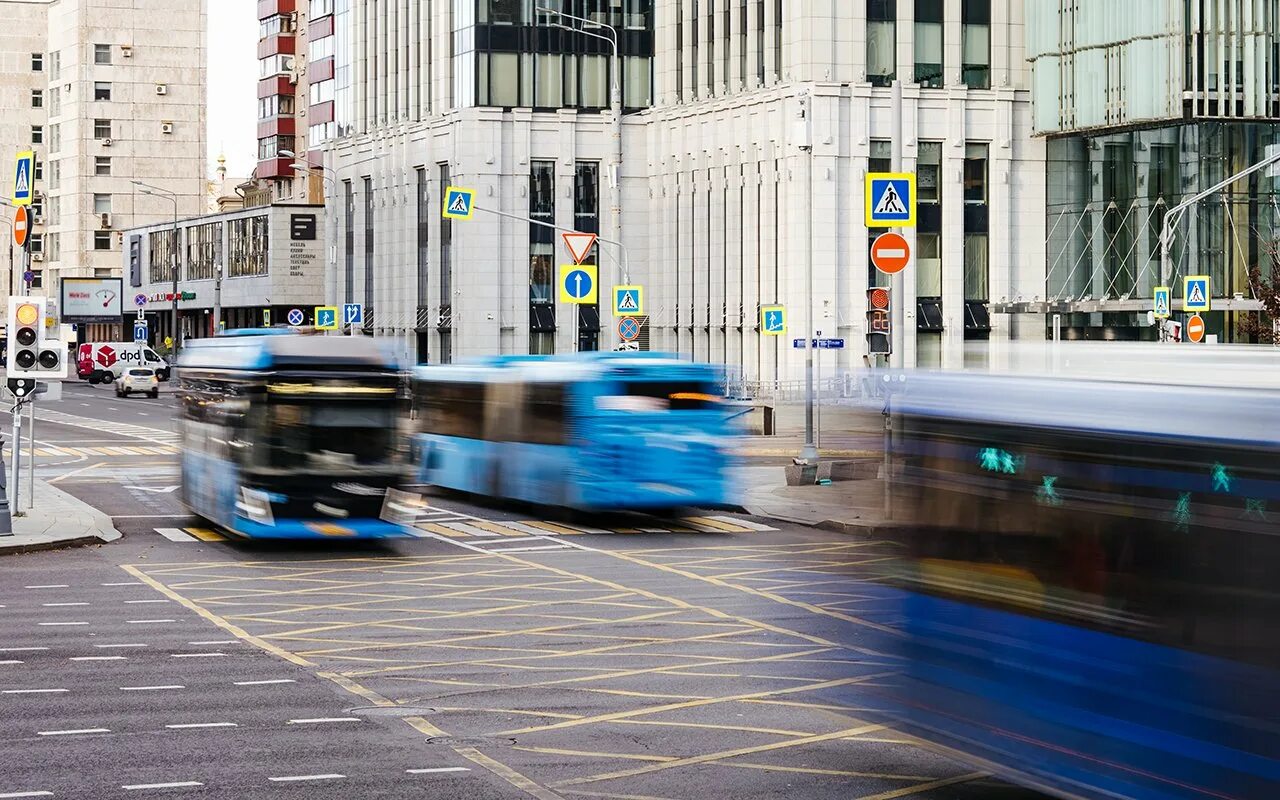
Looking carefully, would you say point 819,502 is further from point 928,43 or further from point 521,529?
point 928,43

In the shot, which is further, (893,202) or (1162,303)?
(1162,303)

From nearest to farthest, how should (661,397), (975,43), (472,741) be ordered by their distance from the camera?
1. (472,741)
2. (661,397)
3. (975,43)

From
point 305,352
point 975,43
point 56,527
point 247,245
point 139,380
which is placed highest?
point 975,43

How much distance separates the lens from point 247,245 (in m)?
112

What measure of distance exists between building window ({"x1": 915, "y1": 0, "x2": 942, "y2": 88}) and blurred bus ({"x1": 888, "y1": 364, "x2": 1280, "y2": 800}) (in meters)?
63.9

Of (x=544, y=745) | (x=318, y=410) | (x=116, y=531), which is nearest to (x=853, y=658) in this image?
(x=544, y=745)

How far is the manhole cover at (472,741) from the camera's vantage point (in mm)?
11375

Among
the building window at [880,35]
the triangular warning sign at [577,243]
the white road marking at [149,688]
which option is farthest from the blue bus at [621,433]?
the building window at [880,35]

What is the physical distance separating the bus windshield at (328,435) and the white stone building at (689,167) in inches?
1535

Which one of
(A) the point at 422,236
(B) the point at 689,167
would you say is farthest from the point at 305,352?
(A) the point at 422,236

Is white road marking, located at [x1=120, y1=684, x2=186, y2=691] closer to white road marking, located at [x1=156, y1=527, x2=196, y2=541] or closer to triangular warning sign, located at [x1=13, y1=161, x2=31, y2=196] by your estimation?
white road marking, located at [x1=156, y1=527, x2=196, y2=541]

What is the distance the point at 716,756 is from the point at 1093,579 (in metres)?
3.43

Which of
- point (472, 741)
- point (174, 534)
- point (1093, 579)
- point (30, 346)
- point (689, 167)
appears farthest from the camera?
point (689, 167)

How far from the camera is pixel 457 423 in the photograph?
100 ft
